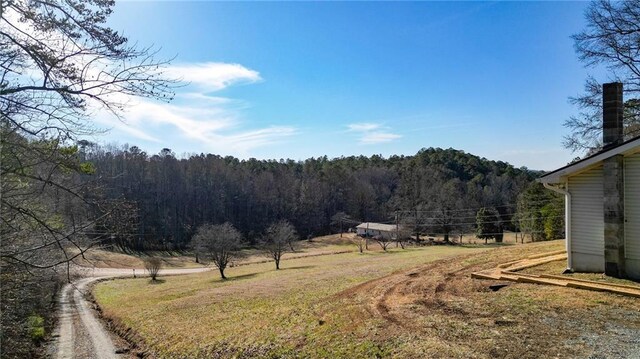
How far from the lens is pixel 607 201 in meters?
10.6

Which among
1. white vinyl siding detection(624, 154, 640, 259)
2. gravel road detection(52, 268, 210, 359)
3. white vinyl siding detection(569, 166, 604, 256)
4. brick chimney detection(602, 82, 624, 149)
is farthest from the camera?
gravel road detection(52, 268, 210, 359)

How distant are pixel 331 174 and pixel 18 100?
86.5 m

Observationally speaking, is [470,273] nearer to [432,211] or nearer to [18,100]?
[18,100]

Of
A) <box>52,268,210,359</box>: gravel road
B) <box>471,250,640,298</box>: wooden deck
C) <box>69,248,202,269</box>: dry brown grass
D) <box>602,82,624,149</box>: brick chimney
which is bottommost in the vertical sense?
<box>69,248,202,269</box>: dry brown grass

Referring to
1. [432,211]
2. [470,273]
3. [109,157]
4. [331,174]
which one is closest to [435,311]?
[470,273]

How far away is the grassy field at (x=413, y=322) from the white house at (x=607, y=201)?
2014 mm

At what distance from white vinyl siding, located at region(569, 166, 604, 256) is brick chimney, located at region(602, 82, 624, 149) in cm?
115

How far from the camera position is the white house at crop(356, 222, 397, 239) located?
2313 inches

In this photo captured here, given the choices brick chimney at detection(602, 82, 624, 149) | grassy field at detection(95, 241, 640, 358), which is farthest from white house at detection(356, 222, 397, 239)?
brick chimney at detection(602, 82, 624, 149)

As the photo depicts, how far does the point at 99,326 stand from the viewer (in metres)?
20.1

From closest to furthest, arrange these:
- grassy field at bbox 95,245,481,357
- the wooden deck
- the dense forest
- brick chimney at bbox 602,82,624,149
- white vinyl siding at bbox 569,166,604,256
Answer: the wooden deck, grassy field at bbox 95,245,481,357, white vinyl siding at bbox 569,166,604,256, brick chimney at bbox 602,82,624,149, the dense forest

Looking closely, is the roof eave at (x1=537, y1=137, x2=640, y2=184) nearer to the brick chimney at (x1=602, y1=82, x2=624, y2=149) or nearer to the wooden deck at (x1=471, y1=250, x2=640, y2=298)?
the brick chimney at (x1=602, y1=82, x2=624, y2=149)

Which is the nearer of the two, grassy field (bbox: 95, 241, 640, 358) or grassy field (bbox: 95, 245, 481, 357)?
grassy field (bbox: 95, 241, 640, 358)

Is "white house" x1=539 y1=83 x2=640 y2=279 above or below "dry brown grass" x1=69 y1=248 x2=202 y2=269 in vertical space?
above
